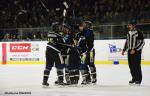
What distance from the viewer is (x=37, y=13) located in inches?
733

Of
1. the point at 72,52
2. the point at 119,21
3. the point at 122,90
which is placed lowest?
the point at 122,90

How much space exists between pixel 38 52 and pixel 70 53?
7.01m

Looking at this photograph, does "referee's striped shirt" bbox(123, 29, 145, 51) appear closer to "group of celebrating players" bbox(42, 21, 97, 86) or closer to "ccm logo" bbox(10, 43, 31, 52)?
"group of celebrating players" bbox(42, 21, 97, 86)

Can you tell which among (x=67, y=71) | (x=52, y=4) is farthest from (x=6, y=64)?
(x=67, y=71)

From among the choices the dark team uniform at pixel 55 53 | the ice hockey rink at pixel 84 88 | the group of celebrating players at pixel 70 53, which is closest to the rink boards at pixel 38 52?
the ice hockey rink at pixel 84 88

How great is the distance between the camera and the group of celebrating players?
27.0 ft

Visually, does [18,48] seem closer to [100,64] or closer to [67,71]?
[100,64]

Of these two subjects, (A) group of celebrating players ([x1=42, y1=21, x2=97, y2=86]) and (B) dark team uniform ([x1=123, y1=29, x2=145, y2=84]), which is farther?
(B) dark team uniform ([x1=123, y1=29, x2=145, y2=84])

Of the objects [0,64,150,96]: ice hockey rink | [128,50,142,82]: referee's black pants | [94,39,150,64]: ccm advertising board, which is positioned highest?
[94,39,150,64]: ccm advertising board

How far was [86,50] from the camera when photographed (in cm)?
866

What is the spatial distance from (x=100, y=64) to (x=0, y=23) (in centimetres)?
588

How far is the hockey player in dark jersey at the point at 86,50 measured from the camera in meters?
8.51

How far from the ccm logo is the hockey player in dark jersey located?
6896 millimetres

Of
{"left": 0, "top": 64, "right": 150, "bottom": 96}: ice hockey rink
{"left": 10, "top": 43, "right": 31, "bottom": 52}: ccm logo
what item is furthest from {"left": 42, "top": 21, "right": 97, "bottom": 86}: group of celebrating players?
{"left": 10, "top": 43, "right": 31, "bottom": 52}: ccm logo
